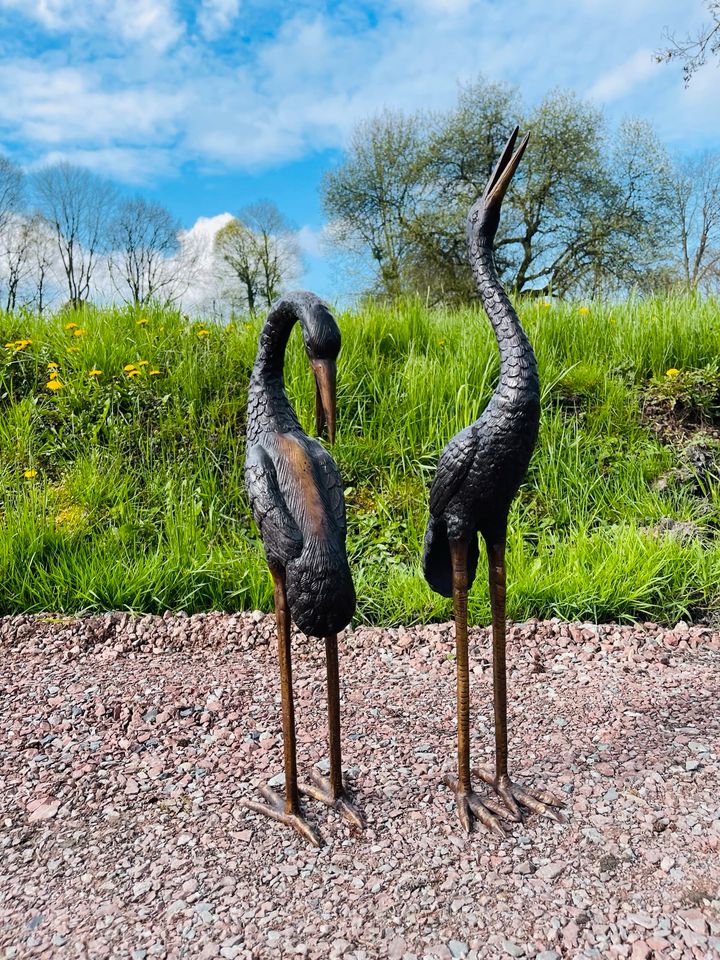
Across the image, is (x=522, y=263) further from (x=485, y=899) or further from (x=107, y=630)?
(x=485, y=899)

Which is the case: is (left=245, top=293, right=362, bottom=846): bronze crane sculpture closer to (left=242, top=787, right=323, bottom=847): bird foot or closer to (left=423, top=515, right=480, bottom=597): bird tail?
(left=242, top=787, right=323, bottom=847): bird foot

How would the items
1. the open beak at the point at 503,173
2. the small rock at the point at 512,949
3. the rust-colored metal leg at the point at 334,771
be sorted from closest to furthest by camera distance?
the small rock at the point at 512,949 < the open beak at the point at 503,173 < the rust-colored metal leg at the point at 334,771

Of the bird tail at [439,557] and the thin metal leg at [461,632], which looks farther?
the bird tail at [439,557]

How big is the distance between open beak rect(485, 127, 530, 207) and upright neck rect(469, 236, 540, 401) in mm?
127

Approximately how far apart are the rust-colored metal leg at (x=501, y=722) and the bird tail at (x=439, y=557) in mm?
92

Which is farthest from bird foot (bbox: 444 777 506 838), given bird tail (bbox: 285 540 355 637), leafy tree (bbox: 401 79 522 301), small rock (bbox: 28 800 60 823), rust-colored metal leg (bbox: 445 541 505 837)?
leafy tree (bbox: 401 79 522 301)

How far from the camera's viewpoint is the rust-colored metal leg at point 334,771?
7.06ft

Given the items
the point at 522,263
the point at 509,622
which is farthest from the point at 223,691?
the point at 522,263

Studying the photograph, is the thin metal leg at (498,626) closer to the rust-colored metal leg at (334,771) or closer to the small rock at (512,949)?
the rust-colored metal leg at (334,771)

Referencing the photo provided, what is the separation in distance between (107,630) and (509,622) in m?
2.20

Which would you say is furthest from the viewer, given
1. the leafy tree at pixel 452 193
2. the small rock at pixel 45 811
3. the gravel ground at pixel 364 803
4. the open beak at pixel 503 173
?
the leafy tree at pixel 452 193

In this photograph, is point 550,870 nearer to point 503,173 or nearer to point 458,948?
point 458,948

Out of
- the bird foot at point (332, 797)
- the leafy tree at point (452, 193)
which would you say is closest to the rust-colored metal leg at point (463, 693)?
the bird foot at point (332, 797)

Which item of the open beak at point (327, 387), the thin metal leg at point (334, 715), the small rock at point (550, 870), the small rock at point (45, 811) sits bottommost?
the small rock at point (550, 870)
